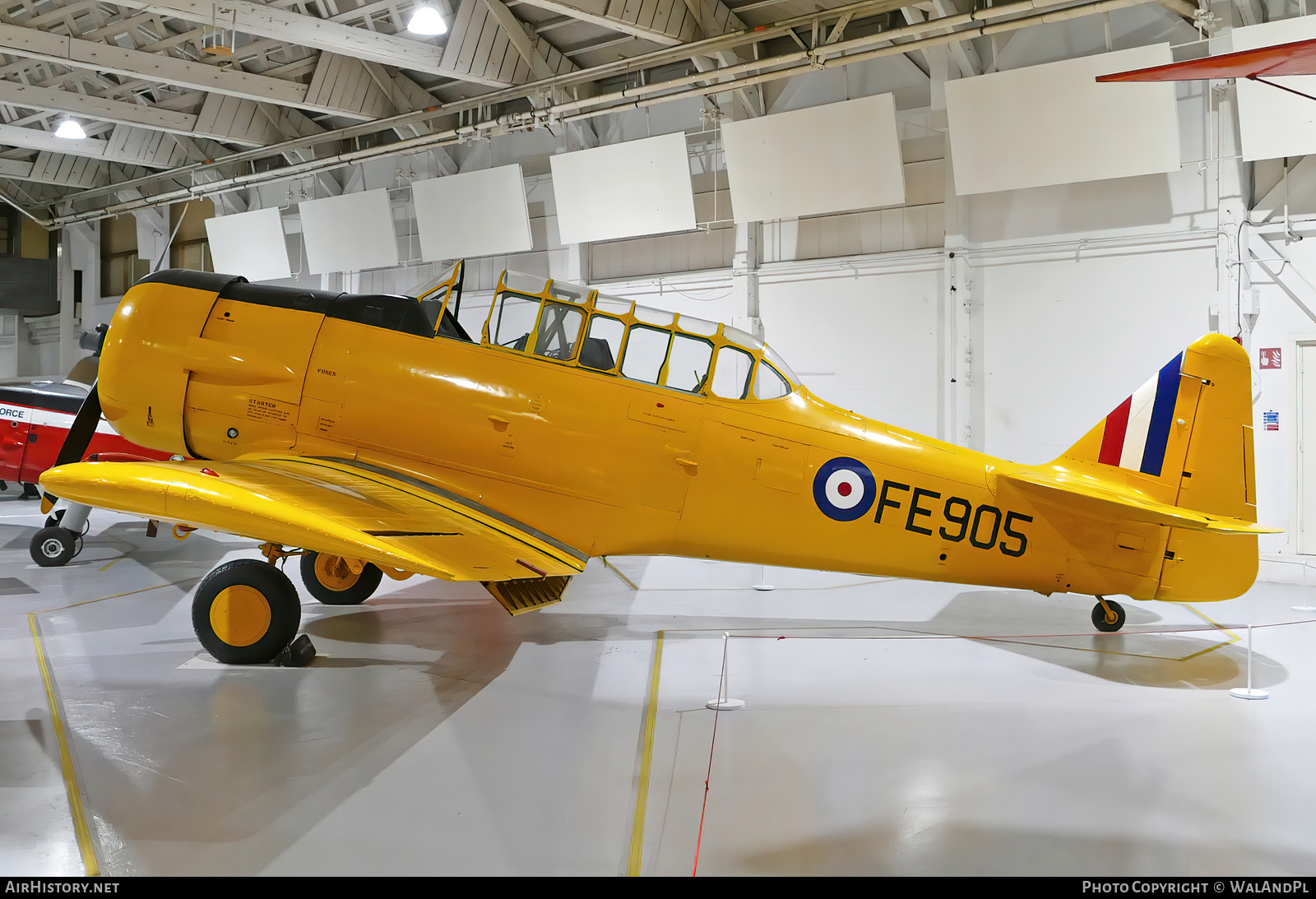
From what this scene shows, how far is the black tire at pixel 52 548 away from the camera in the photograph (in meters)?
7.96

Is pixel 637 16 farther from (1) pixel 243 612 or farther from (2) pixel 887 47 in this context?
(1) pixel 243 612

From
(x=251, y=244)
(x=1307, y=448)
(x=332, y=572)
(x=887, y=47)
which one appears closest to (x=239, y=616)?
(x=332, y=572)

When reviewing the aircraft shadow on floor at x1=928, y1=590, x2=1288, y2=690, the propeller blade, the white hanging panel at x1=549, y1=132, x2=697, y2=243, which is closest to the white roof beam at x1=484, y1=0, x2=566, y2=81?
the white hanging panel at x1=549, y1=132, x2=697, y2=243

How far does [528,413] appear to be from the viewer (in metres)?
5.28

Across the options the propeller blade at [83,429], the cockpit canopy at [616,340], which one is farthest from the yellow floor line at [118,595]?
the cockpit canopy at [616,340]

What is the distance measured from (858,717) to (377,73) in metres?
12.6

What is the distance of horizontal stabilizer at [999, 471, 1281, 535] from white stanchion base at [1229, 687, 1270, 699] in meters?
0.89

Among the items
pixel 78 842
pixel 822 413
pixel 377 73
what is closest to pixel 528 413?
pixel 822 413

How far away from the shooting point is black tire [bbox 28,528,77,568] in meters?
7.96

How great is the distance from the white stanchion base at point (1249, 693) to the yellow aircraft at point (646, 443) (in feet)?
2.42

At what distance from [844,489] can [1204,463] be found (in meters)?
2.34

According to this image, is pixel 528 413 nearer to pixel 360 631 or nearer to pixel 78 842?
pixel 360 631

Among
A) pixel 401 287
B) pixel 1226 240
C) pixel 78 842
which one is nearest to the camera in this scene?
pixel 78 842

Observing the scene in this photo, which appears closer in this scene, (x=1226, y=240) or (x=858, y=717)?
(x=858, y=717)
